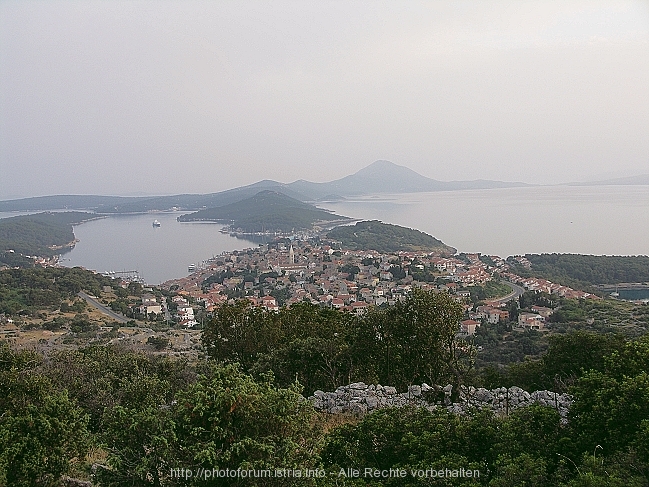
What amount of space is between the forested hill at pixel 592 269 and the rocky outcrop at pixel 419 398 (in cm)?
3420

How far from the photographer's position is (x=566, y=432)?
443cm

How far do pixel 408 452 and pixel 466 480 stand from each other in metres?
0.71

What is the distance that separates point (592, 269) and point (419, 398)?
39879mm

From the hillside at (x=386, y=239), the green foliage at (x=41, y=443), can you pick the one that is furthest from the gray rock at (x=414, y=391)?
the hillside at (x=386, y=239)

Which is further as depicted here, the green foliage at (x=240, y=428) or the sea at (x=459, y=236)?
the sea at (x=459, y=236)

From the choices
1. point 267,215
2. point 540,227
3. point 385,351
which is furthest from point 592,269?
point 267,215

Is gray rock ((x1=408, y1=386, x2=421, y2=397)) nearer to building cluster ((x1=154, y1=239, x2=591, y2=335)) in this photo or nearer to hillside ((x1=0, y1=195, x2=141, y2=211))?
building cluster ((x1=154, y1=239, x2=591, y2=335))

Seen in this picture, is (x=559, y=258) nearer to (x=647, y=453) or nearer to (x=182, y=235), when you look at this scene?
(x=647, y=453)

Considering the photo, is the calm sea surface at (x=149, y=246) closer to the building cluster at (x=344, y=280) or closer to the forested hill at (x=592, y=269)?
the building cluster at (x=344, y=280)

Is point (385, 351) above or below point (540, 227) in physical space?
above

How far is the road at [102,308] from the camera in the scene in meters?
28.1

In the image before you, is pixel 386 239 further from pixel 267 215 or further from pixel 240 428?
pixel 240 428

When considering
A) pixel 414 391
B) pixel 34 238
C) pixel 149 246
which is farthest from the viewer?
pixel 149 246

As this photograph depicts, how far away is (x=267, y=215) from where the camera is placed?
97.8 meters
